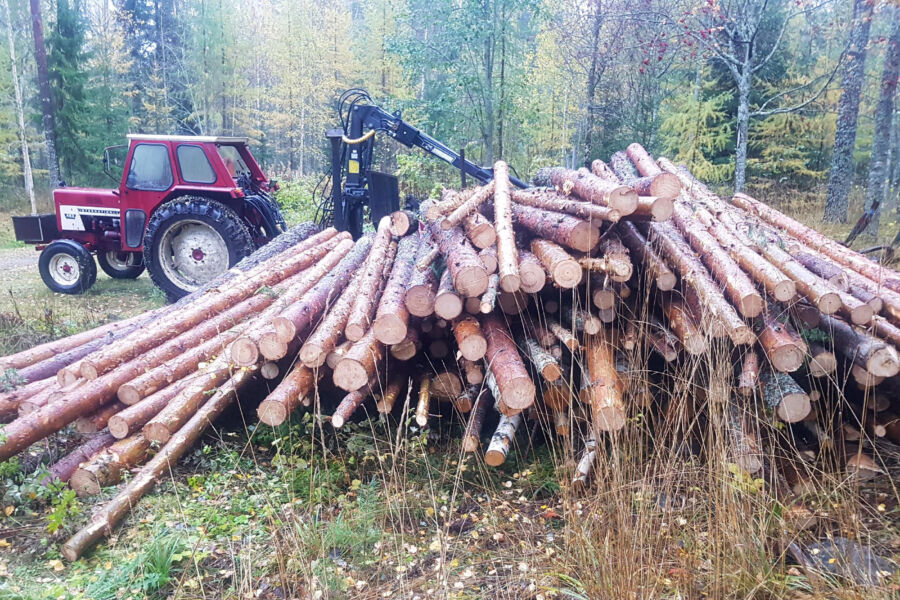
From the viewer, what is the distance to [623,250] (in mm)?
4297

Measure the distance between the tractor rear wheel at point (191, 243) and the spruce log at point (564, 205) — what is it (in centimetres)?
462

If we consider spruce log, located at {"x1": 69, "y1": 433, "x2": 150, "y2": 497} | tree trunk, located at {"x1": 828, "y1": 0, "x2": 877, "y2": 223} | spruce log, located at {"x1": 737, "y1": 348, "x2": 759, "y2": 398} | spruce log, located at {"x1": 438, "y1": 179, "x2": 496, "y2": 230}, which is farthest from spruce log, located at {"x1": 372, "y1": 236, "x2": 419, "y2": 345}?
tree trunk, located at {"x1": 828, "y1": 0, "x2": 877, "y2": 223}

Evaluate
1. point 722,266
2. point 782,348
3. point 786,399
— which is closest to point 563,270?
point 722,266

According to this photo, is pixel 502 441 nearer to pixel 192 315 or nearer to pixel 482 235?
pixel 482 235

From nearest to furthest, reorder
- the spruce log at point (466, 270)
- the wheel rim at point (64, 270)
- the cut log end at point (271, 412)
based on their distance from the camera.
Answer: the cut log end at point (271, 412) → the spruce log at point (466, 270) → the wheel rim at point (64, 270)

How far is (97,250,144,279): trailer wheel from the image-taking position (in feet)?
31.9

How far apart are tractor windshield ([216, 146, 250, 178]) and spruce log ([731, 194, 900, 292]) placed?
7.34m

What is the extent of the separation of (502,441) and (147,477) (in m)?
2.36

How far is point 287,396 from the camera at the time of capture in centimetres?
402

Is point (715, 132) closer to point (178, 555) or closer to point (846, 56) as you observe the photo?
point (846, 56)

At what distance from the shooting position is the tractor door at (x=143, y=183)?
842 centimetres

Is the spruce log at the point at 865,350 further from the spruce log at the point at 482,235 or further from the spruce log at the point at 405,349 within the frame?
the spruce log at the point at 405,349

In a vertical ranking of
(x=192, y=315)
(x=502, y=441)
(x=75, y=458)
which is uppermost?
(x=192, y=315)

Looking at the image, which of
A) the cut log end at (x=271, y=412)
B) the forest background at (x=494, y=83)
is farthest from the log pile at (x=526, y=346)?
the forest background at (x=494, y=83)
